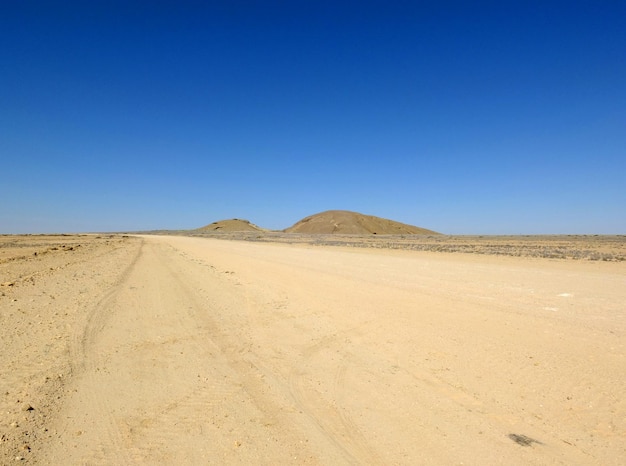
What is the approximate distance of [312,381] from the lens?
495 cm

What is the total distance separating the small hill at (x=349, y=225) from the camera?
134500 mm

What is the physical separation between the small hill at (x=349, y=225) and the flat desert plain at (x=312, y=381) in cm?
12337

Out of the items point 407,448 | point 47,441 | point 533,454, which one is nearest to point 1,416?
point 47,441

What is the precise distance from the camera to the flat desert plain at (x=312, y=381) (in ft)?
11.4

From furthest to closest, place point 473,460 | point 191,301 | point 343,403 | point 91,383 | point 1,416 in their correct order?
point 191,301, point 91,383, point 343,403, point 1,416, point 473,460

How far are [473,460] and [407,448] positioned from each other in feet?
1.84

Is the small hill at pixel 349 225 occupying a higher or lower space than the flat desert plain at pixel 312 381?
higher

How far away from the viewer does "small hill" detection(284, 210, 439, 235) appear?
13450 centimetres

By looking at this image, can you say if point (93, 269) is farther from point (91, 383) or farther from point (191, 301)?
point (91, 383)

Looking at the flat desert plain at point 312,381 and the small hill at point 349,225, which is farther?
the small hill at point 349,225

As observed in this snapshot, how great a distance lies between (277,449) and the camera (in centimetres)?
343

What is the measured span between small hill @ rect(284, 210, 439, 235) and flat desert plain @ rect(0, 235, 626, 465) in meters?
123

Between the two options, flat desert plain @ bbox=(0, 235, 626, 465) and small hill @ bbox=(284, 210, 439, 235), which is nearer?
flat desert plain @ bbox=(0, 235, 626, 465)

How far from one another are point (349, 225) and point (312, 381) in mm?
131535
